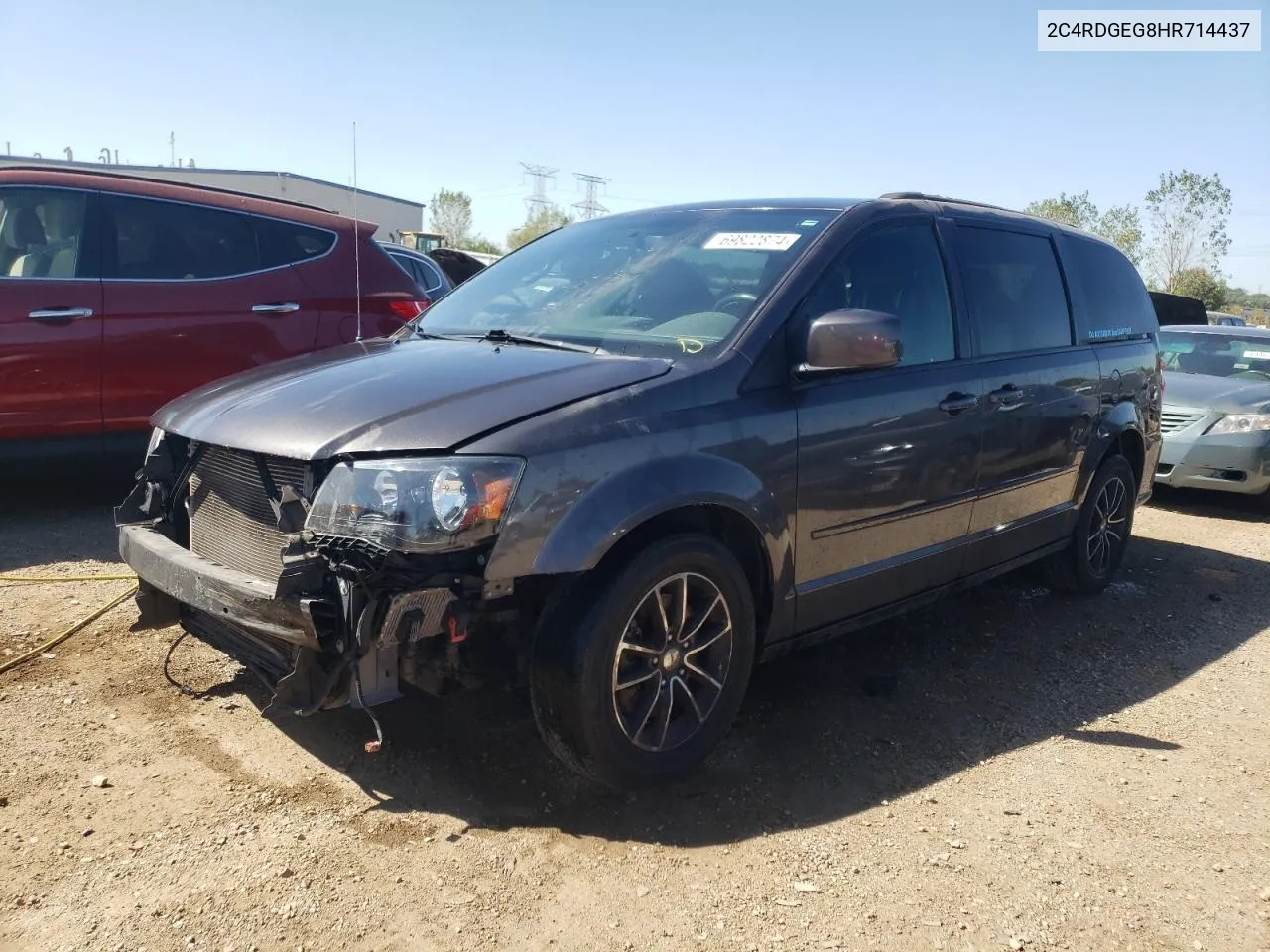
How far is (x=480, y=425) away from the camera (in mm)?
2740

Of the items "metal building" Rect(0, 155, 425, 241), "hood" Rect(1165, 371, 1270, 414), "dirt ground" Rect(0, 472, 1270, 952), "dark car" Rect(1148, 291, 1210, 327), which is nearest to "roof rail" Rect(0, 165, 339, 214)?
"dirt ground" Rect(0, 472, 1270, 952)

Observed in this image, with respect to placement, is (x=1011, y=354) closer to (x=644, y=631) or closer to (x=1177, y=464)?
(x=644, y=631)

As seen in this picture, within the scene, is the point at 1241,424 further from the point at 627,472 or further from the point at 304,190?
the point at 304,190

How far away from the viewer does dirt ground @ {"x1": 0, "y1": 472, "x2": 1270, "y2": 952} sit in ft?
8.14

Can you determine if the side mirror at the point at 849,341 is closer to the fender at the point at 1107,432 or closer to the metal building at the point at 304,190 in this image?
the fender at the point at 1107,432

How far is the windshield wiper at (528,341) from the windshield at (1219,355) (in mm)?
7910

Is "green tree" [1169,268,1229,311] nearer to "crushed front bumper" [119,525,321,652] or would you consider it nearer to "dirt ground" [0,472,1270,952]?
"dirt ground" [0,472,1270,952]

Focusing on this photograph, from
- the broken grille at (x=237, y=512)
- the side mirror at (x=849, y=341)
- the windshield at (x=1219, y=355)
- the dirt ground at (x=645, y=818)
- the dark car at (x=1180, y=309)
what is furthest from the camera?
the dark car at (x=1180, y=309)

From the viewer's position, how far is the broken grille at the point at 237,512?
115 inches

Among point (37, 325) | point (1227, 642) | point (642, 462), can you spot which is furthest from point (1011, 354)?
point (37, 325)

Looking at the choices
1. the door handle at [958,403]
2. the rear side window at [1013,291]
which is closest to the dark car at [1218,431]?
the rear side window at [1013,291]

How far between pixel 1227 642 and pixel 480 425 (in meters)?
4.15

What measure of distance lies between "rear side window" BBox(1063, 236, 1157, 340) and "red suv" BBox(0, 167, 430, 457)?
425 centimetres

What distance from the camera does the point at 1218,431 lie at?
822 centimetres
